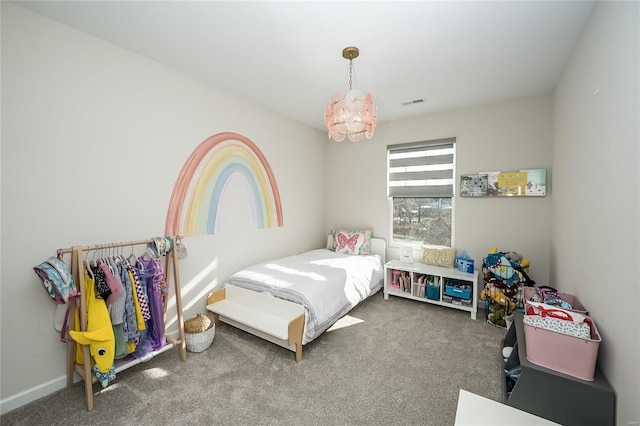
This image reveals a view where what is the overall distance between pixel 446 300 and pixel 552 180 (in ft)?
5.94

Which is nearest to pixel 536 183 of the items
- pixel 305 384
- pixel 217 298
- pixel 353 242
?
pixel 353 242

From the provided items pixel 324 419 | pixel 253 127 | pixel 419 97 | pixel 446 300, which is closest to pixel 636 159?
pixel 324 419

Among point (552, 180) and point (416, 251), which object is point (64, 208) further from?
point (552, 180)

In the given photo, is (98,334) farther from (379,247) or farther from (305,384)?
(379,247)

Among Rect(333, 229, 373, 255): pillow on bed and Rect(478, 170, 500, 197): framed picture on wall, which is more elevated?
Rect(478, 170, 500, 197): framed picture on wall

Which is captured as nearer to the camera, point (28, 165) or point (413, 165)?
point (28, 165)

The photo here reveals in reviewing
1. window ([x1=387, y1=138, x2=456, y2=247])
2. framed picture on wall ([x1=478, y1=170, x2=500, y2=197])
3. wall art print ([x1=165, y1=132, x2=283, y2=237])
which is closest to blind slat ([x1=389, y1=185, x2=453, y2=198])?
window ([x1=387, y1=138, x2=456, y2=247])

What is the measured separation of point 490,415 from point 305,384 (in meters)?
1.33

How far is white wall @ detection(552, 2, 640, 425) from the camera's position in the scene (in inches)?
46.6

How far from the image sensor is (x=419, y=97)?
10.3ft

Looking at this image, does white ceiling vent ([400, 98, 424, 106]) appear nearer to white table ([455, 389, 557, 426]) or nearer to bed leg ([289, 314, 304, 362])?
bed leg ([289, 314, 304, 362])

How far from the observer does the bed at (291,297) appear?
2297 millimetres

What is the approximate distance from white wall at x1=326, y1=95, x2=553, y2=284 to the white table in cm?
278

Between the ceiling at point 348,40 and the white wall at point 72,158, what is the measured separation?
22cm
